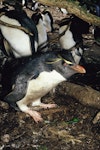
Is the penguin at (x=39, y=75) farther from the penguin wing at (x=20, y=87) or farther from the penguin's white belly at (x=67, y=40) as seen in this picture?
the penguin's white belly at (x=67, y=40)

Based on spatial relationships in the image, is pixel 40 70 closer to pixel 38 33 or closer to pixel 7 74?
pixel 7 74

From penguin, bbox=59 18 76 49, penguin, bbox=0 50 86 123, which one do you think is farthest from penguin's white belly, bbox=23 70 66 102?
penguin, bbox=59 18 76 49

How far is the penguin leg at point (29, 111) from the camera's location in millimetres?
4100

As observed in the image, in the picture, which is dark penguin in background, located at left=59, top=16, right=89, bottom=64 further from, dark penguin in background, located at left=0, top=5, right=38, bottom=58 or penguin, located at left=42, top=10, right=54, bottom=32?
penguin, located at left=42, top=10, right=54, bottom=32

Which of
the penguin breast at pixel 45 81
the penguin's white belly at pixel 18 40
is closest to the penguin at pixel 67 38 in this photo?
the penguin's white belly at pixel 18 40

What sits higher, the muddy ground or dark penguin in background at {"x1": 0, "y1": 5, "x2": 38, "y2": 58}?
dark penguin in background at {"x1": 0, "y1": 5, "x2": 38, "y2": 58}

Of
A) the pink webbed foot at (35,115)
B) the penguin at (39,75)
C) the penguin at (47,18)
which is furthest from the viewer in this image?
the penguin at (47,18)

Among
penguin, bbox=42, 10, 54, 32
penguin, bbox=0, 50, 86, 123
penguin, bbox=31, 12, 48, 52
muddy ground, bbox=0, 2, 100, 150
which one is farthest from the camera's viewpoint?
penguin, bbox=42, 10, 54, 32

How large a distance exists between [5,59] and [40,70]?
1032 mm

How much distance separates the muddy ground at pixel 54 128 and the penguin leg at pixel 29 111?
0.04 metres

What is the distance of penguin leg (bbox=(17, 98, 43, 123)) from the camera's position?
4.10 m

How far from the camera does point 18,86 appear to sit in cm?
397

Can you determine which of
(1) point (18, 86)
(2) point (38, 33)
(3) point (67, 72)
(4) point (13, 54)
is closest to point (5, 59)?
(4) point (13, 54)

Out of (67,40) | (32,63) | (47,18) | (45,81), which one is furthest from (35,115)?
(47,18)
